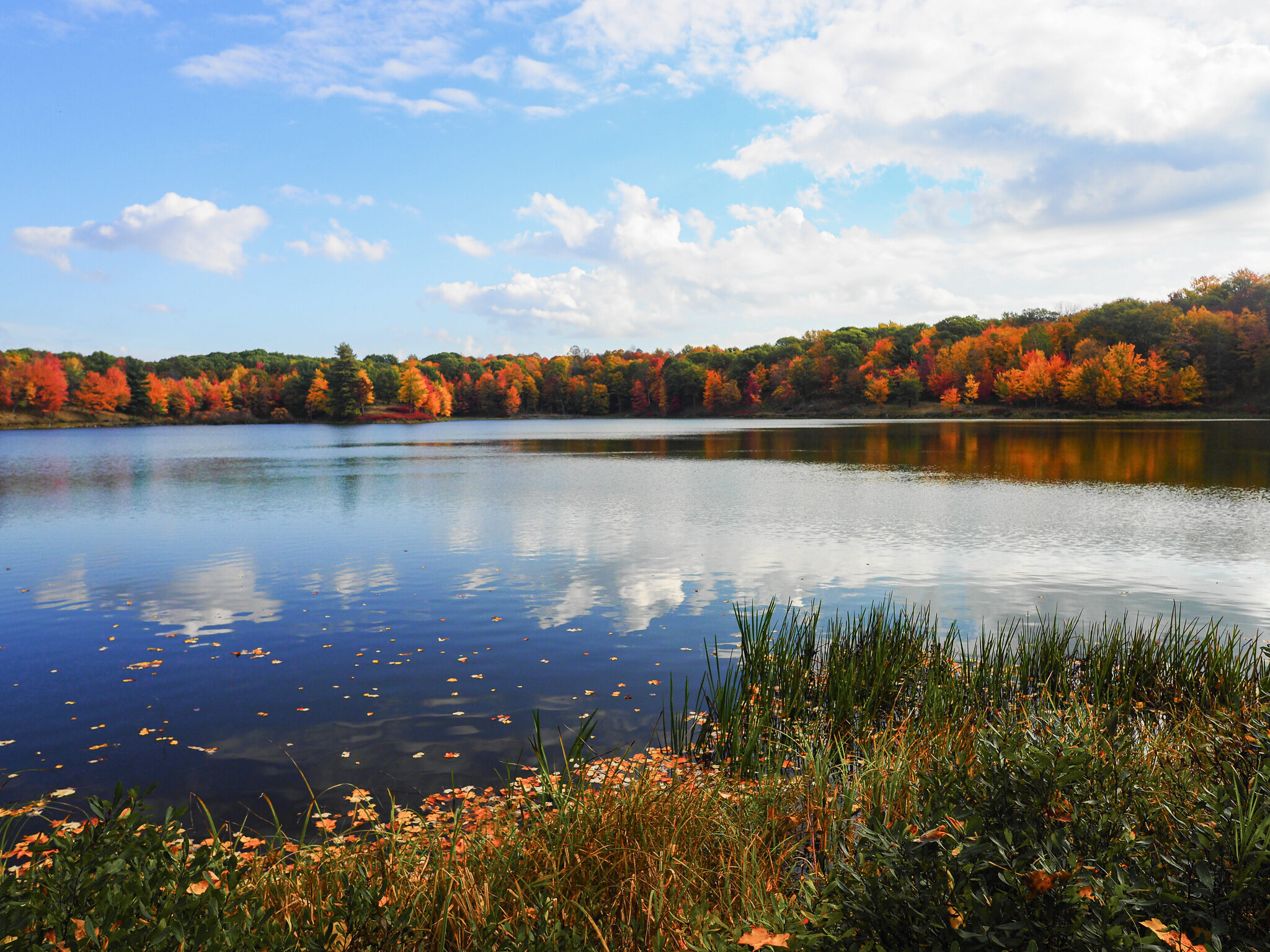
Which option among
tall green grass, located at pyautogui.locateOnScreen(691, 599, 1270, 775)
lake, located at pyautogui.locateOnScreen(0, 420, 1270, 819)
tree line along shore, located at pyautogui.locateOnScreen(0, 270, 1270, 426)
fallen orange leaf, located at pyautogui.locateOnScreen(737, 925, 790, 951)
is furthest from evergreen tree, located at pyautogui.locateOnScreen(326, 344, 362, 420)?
fallen orange leaf, located at pyautogui.locateOnScreen(737, 925, 790, 951)

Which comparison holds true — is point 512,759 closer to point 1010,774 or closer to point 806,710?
point 806,710

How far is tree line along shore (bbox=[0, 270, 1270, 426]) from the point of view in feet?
344

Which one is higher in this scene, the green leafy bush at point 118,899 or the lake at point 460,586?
the green leafy bush at point 118,899

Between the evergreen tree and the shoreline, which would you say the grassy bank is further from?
the evergreen tree

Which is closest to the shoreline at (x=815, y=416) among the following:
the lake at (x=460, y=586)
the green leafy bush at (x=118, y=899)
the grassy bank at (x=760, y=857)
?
the lake at (x=460, y=586)

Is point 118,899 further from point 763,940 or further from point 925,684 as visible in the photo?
point 925,684

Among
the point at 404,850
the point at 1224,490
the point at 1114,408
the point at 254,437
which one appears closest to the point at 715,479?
the point at 1224,490

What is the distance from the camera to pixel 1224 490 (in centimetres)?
2934

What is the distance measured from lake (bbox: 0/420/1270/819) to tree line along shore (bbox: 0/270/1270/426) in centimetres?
8046

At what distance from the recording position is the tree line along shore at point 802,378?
344 ft

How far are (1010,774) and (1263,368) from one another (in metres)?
125

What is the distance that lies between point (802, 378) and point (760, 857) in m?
158

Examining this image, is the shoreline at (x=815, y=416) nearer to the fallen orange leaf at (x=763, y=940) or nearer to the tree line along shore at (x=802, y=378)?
the tree line along shore at (x=802, y=378)

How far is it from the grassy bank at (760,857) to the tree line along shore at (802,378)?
117017mm
